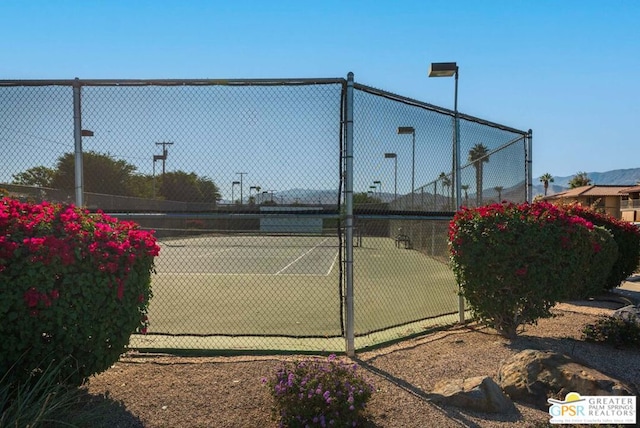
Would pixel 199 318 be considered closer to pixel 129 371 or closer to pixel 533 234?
pixel 129 371

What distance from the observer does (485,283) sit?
5566 mm

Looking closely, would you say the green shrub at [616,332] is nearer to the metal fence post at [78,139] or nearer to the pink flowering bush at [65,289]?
the pink flowering bush at [65,289]

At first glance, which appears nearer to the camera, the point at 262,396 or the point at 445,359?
the point at 262,396

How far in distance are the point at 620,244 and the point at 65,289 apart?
10356 millimetres

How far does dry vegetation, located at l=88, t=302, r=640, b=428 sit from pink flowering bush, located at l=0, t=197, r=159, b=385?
1.88ft

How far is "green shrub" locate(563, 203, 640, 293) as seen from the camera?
990 cm

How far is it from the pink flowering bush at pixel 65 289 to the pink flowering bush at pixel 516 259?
353cm

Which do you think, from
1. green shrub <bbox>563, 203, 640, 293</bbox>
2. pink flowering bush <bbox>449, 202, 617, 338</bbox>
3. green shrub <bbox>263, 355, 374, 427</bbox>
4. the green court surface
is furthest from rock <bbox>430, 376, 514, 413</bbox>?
green shrub <bbox>563, 203, 640, 293</bbox>

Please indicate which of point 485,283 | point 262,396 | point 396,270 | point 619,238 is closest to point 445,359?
point 485,283

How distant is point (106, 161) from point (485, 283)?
4.54m

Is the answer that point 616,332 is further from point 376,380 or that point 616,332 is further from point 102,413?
point 102,413

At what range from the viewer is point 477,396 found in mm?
3875

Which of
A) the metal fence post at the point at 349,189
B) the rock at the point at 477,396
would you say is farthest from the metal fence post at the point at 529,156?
the rock at the point at 477,396

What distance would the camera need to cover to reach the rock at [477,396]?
3.85 metres
